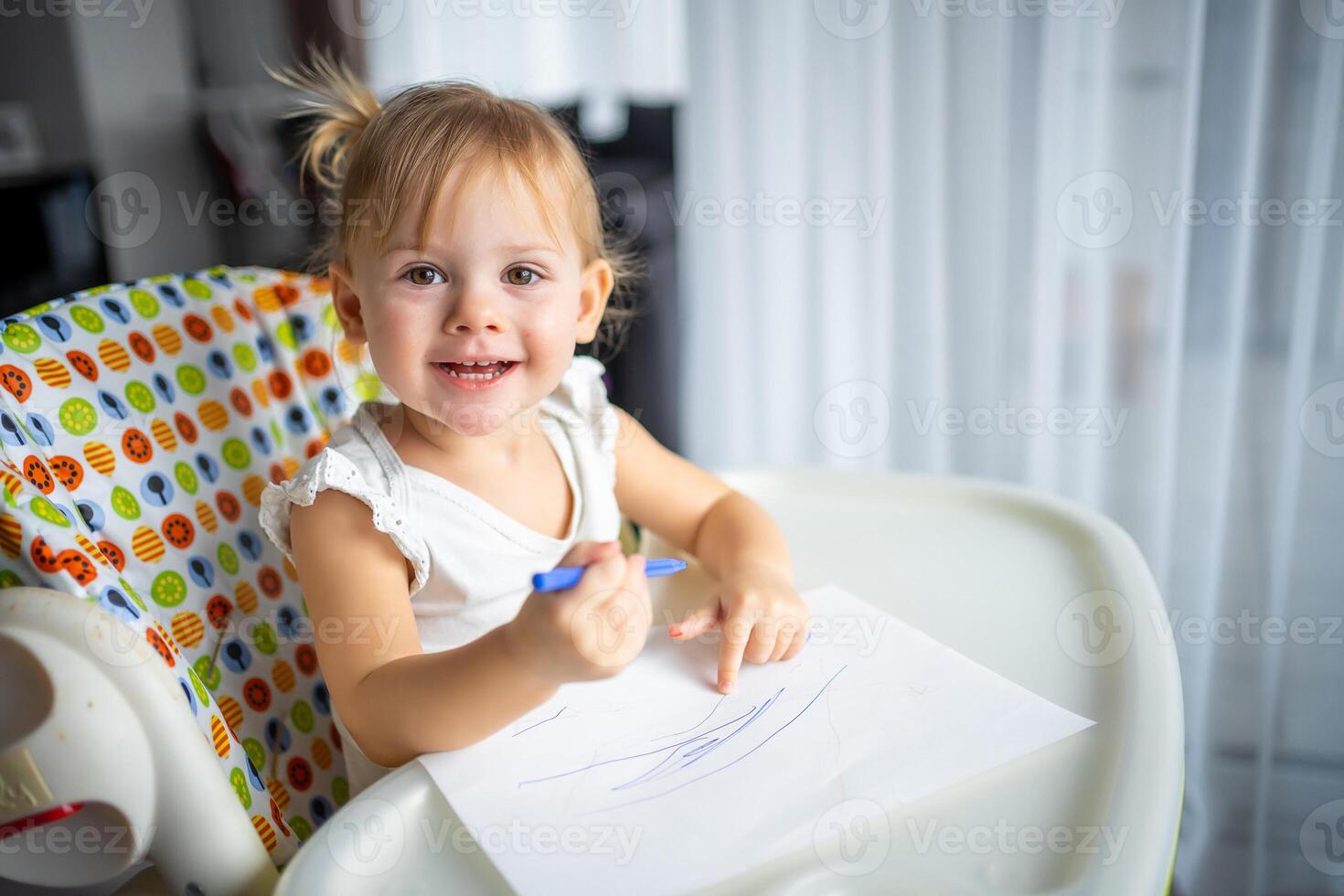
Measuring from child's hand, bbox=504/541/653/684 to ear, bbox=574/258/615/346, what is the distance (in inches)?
13.2

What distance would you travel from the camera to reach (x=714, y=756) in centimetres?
60

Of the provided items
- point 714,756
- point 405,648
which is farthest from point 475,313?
point 714,756

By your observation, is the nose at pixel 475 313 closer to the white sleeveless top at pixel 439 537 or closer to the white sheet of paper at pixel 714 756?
the white sleeveless top at pixel 439 537

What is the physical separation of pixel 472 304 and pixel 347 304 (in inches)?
6.2

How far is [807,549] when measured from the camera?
89 cm

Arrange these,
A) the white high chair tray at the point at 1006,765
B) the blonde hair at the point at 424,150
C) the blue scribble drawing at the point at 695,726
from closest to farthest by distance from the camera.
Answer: the white high chair tray at the point at 1006,765
the blue scribble drawing at the point at 695,726
the blonde hair at the point at 424,150

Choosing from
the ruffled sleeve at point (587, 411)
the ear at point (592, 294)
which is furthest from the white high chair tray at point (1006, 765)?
the ear at point (592, 294)

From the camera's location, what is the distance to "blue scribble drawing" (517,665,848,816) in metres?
0.58

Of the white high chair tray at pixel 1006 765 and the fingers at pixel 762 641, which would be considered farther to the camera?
the fingers at pixel 762 641

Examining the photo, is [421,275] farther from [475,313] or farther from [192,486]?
[192,486]

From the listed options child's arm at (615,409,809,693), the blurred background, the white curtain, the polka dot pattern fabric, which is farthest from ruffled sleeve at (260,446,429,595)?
the white curtain

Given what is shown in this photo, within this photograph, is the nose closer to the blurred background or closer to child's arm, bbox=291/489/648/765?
child's arm, bbox=291/489/648/765

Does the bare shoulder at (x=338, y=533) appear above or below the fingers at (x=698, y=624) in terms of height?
above

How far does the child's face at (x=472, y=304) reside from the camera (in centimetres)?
71
